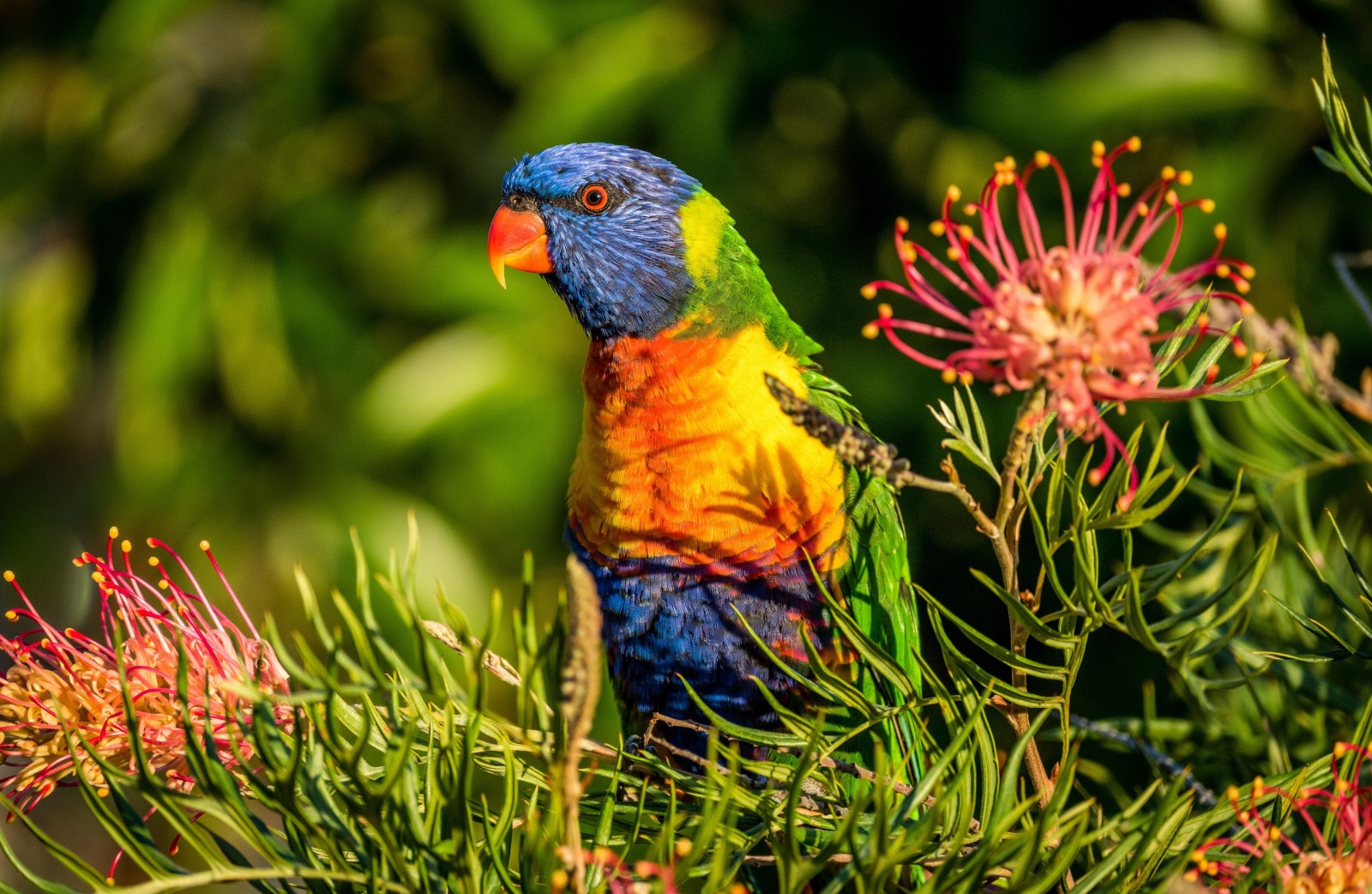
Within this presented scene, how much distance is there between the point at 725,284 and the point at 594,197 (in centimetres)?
17

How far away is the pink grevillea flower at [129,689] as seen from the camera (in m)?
0.53

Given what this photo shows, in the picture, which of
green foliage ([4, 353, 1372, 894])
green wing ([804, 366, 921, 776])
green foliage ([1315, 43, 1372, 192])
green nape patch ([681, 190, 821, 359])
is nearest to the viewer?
green foliage ([4, 353, 1372, 894])

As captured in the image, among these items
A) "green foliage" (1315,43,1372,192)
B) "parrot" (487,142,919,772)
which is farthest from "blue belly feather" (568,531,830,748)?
"green foliage" (1315,43,1372,192)

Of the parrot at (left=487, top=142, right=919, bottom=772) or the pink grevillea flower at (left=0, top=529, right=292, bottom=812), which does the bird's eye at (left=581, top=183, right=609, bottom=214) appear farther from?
the pink grevillea flower at (left=0, top=529, right=292, bottom=812)

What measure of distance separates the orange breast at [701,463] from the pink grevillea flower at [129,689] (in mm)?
429

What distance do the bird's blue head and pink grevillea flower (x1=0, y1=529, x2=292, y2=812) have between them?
1.92ft

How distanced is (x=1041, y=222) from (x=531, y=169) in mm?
952

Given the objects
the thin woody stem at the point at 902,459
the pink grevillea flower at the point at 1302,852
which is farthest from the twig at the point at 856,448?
the pink grevillea flower at the point at 1302,852

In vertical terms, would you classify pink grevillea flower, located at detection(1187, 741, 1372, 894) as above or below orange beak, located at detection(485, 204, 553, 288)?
below

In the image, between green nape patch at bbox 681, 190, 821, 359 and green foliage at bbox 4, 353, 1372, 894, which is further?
green nape patch at bbox 681, 190, 821, 359

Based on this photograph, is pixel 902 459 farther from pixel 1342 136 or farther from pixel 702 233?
pixel 702 233

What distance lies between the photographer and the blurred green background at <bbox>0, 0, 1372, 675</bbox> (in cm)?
173

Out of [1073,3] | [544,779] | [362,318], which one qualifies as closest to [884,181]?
[1073,3]

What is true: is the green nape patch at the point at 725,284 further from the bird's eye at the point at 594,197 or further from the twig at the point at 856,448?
the twig at the point at 856,448
